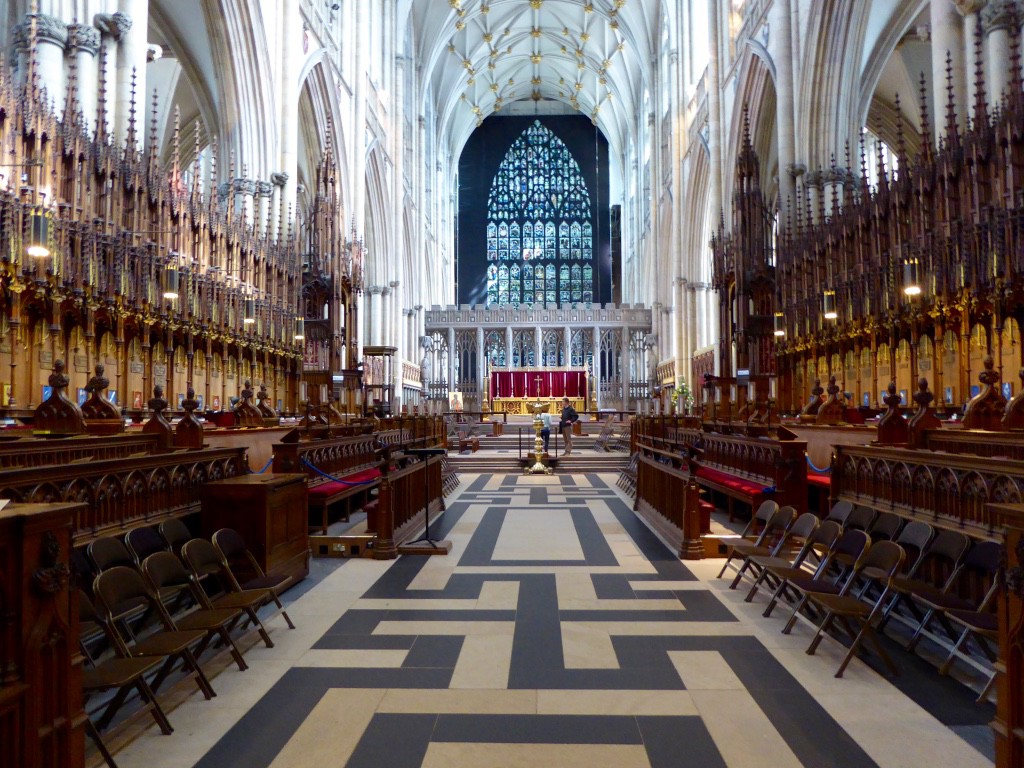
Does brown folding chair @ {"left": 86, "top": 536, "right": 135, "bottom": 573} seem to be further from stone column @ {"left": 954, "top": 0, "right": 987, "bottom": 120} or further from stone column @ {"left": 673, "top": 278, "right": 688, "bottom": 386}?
stone column @ {"left": 673, "top": 278, "right": 688, "bottom": 386}

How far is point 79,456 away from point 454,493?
691 cm

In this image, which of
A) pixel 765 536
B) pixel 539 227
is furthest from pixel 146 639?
pixel 539 227

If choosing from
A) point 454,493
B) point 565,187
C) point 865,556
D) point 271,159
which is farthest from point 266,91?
point 565,187

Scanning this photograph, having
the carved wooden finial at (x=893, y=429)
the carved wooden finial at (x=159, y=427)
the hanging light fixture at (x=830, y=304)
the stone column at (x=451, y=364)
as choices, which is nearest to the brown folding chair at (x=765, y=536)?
the carved wooden finial at (x=893, y=429)

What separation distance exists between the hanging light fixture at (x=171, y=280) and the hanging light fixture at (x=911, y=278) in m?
11.2

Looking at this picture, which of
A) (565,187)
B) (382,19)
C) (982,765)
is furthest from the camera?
(565,187)

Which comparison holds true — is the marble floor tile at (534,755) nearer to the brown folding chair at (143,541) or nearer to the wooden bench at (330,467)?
the brown folding chair at (143,541)

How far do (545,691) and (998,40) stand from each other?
35.5 ft

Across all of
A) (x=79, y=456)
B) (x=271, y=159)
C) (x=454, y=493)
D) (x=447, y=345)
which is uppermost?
(x=271, y=159)

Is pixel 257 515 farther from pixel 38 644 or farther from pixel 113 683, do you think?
pixel 38 644

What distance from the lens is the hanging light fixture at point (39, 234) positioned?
25.3 feet

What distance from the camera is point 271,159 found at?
1560 centimetres

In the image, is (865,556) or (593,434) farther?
(593,434)

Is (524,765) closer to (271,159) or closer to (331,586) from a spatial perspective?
(331,586)
